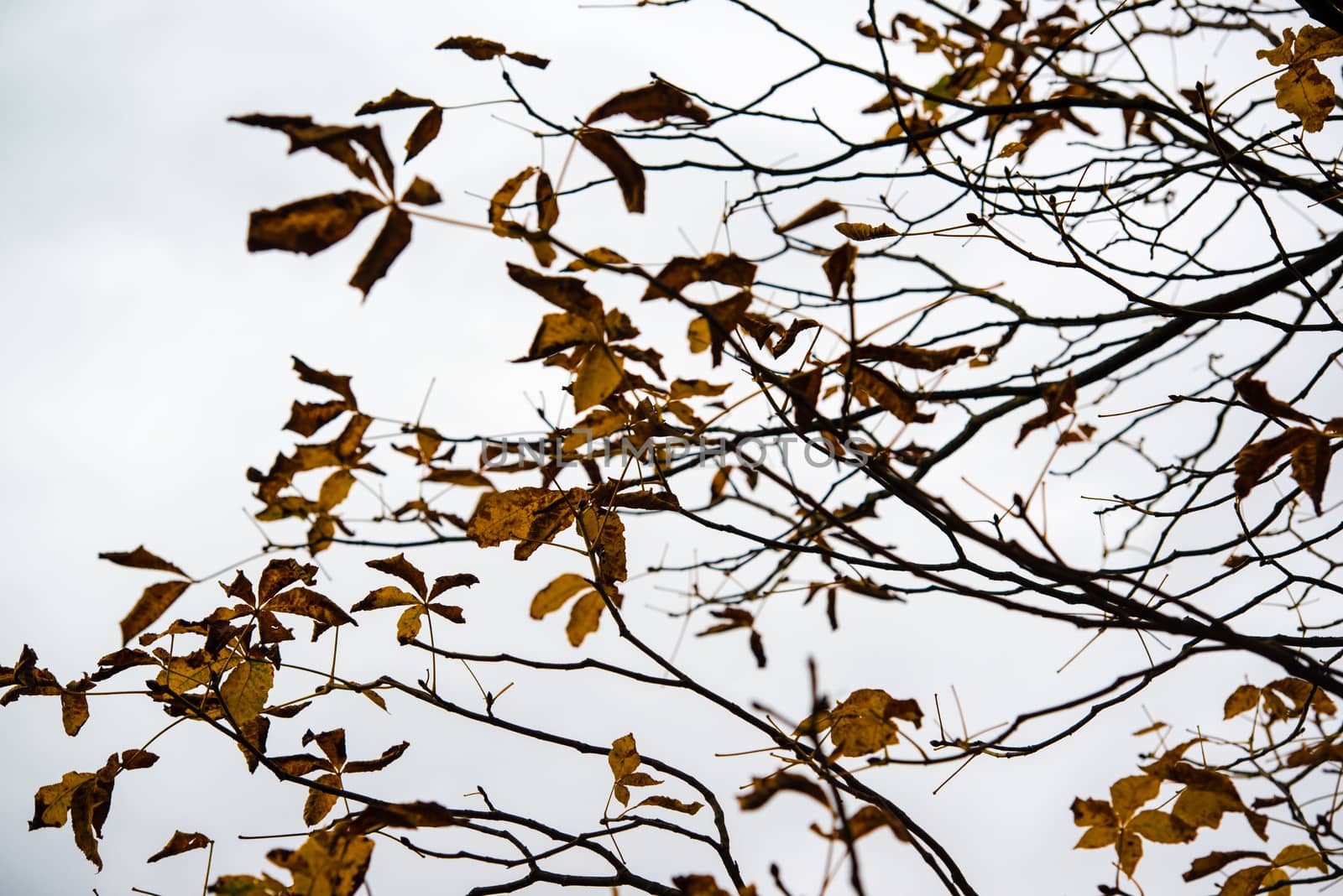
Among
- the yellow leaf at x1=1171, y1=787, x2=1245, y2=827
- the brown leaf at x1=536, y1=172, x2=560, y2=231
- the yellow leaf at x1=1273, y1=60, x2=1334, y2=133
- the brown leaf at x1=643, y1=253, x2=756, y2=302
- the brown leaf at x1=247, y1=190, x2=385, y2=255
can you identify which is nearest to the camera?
the brown leaf at x1=247, y1=190, x2=385, y2=255

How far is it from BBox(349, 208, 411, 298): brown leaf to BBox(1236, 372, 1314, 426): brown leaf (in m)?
1.01

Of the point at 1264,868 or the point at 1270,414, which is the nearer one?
the point at 1270,414

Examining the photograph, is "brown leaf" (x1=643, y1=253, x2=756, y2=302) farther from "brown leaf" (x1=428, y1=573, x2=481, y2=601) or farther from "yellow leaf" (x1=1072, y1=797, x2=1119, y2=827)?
"yellow leaf" (x1=1072, y1=797, x2=1119, y2=827)

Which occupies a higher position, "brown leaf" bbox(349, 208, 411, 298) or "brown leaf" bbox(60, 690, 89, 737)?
"brown leaf" bbox(349, 208, 411, 298)

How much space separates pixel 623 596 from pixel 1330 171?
5.92 feet

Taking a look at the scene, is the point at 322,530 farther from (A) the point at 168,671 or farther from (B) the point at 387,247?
(B) the point at 387,247

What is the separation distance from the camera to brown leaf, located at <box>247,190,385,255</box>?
30.1 inches

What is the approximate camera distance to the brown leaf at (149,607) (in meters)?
1.21

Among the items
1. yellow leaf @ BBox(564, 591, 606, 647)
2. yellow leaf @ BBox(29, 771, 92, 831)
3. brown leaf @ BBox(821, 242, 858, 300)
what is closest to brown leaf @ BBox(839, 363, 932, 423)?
brown leaf @ BBox(821, 242, 858, 300)

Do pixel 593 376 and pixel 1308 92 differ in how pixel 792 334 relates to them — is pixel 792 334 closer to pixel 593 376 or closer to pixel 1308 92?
pixel 593 376

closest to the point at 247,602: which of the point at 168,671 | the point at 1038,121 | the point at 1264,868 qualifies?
the point at 168,671

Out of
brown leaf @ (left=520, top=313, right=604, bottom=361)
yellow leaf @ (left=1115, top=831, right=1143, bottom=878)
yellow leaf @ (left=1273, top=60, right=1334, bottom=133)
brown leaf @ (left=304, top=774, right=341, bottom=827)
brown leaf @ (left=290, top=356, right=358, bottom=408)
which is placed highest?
yellow leaf @ (left=1273, top=60, right=1334, bottom=133)

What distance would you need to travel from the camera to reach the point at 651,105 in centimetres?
98

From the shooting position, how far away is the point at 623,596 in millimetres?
1326
